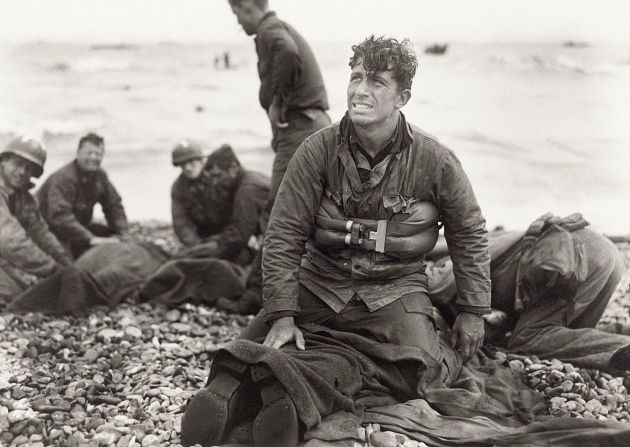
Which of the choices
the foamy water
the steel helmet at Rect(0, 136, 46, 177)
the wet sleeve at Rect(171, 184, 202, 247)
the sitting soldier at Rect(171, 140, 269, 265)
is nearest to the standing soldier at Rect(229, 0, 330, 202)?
the sitting soldier at Rect(171, 140, 269, 265)

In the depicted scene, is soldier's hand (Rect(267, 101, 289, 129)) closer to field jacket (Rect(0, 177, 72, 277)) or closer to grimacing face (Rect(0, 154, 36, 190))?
grimacing face (Rect(0, 154, 36, 190))

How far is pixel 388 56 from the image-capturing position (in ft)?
12.0

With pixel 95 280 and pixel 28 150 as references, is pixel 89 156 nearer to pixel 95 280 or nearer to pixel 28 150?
pixel 28 150

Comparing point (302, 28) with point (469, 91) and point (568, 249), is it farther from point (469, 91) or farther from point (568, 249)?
point (568, 249)

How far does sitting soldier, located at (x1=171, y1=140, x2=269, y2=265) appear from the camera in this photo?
6.72 metres

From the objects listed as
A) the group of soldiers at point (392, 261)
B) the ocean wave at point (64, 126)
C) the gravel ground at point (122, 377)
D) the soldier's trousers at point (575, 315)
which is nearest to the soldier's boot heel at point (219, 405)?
the group of soldiers at point (392, 261)

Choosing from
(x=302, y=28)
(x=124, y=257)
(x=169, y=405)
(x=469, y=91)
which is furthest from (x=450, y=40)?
(x=169, y=405)

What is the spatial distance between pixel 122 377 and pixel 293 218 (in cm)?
156

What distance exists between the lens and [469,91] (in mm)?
10273

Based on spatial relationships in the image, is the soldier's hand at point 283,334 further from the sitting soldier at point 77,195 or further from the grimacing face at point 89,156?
the grimacing face at point 89,156

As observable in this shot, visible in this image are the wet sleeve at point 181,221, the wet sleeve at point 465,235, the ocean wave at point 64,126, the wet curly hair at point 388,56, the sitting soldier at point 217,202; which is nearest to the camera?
the wet curly hair at point 388,56

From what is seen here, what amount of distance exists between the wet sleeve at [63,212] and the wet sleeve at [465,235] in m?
4.09

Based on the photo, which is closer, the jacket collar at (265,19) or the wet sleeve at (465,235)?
the wet sleeve at (465,235)

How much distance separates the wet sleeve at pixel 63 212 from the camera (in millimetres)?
6918
